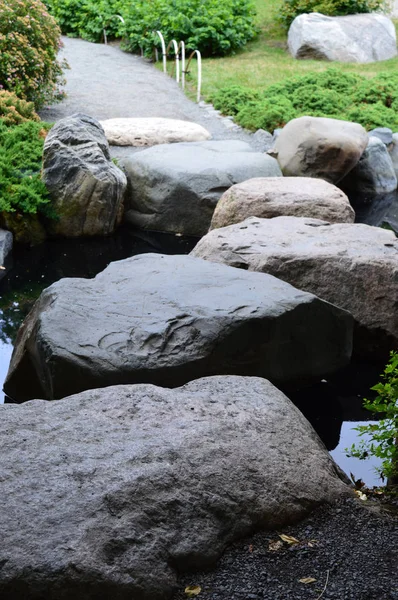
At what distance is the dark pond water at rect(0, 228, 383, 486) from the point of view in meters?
5.57

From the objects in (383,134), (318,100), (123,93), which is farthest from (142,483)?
(123,93)

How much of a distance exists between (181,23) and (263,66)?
225 centimetres

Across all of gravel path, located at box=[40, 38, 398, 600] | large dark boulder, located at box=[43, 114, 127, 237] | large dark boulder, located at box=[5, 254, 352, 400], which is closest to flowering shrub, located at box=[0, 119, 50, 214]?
large dark boulder, located at box=[43, 114, 127, 237]

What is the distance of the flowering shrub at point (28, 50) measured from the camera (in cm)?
1350

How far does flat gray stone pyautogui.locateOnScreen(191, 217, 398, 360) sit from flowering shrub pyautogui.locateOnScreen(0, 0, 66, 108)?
26.1 ft

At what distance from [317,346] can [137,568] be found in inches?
121

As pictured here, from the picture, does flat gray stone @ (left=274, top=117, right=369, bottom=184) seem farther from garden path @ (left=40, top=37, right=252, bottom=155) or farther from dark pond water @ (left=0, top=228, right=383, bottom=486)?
dark pond water @ (left=0, top=228, right=383, bottom=486)

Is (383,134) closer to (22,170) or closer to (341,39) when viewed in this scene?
(22,170)

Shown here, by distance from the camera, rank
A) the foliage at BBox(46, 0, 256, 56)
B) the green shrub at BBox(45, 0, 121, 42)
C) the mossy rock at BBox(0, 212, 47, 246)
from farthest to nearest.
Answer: the green shrub at BBox(45, 0, 121, 42) → the foliage at BBox(46, 0, 256, 56) → the mossy rock at BBox(0, 212, 47, 246)

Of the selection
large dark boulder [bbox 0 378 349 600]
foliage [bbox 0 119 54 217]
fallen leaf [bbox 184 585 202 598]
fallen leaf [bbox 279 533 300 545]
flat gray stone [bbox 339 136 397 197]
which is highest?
large dark boulder [bbox 0 378 349 600]

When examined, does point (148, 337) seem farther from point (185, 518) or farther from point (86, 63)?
point (86, 63)

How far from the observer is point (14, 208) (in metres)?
9.10

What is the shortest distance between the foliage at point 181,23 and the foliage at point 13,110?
313 inches

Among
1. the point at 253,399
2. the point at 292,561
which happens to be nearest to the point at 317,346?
the point at 253,399
